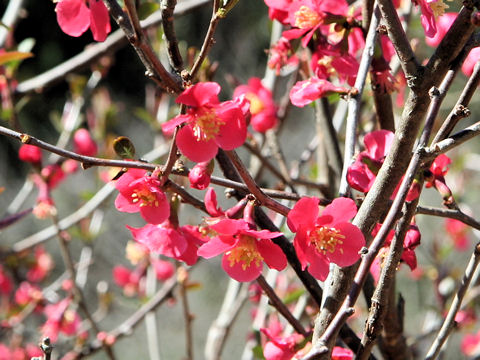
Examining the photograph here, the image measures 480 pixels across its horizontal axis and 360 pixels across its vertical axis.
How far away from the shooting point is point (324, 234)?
2.05ft

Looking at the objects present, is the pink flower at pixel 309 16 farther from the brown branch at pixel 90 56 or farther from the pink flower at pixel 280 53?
the brown branch at pixel 90 56

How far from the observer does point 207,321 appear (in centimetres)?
425

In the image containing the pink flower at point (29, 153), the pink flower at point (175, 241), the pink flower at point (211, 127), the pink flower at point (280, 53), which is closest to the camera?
the pink flower at point (211, 127)

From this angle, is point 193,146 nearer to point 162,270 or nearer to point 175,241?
point 175,241

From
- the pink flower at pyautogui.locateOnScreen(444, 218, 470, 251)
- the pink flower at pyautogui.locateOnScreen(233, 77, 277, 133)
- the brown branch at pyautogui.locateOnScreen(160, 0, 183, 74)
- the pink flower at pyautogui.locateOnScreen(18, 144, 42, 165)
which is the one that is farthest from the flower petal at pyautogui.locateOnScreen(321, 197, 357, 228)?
the pink flower at pyautogui.locateOnScreen(444, 218, 470, 251)

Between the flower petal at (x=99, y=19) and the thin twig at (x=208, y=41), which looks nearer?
the thin twig at (x=208, y=41)

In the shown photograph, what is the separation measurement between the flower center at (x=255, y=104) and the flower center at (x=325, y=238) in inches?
25.0

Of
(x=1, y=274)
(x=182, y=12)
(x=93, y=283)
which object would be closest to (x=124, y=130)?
(x=93, y=283)

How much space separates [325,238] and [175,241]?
0.18 meters

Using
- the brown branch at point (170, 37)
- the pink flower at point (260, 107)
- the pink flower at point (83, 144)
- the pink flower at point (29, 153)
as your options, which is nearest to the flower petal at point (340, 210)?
the brown branch at point (170, 37)

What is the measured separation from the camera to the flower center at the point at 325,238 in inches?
23.8

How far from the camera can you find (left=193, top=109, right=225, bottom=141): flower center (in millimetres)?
591

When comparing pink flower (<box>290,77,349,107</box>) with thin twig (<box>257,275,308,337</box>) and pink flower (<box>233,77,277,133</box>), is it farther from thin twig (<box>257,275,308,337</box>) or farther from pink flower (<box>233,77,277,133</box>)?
pink flower (<box>233,77,277,133</box>)

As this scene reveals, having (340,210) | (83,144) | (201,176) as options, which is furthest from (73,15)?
(83,144)
